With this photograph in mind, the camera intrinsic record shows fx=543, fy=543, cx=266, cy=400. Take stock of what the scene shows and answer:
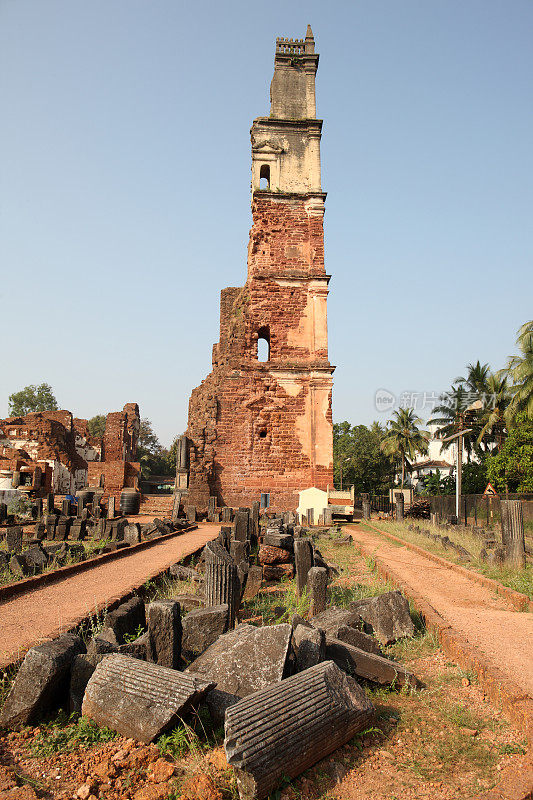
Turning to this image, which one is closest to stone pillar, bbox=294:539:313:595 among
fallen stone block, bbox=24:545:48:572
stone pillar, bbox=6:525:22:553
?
fallen stone block, bbox=24:545:48:572

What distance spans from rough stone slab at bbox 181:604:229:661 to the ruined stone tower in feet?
45.9

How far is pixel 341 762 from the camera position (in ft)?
9.95

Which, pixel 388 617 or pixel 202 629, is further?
pixel 388 617

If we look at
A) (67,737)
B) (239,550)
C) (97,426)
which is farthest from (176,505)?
(97,426)

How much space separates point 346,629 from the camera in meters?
4.43

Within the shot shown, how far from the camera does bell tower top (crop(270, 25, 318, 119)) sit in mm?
22391

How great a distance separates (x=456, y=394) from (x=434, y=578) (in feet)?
101

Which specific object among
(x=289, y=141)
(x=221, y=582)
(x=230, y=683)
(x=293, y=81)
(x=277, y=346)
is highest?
(x=293, y=81)

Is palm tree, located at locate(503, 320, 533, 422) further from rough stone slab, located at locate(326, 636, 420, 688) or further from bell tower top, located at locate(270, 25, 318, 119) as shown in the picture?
rough stone slab, located at locate(326, 636, 420, 688)

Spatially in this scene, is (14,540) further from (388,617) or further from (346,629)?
(346,629)

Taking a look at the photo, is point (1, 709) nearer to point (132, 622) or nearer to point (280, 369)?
point (132, 622)

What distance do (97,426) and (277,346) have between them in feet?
133

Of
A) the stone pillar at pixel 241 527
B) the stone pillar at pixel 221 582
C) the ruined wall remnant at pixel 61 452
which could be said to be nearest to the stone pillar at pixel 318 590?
the stone pillar at pixel 221 582

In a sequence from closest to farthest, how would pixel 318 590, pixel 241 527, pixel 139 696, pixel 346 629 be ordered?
1. pixel 139 696
2. pixel 346 629
3. pixel 318 590
4. pixel 241 527
